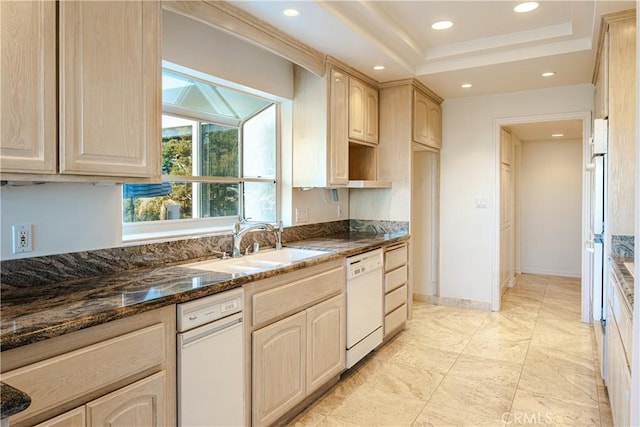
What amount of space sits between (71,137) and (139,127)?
304 mm

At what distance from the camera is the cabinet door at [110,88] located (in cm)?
159

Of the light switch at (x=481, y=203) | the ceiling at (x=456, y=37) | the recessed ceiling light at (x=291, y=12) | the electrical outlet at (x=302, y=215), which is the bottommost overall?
the electrical outlet at (x=302, y=215)

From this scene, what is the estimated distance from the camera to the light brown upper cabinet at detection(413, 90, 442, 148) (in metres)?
4.21

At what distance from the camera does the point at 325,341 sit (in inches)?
107

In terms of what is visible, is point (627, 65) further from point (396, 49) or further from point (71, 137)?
point (71, 137)

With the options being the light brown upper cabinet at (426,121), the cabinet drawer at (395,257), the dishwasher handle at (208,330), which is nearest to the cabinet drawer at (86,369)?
the dishwasher handle at (208,330)

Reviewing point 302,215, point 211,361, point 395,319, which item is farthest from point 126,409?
point 395,319

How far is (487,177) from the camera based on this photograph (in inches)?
183

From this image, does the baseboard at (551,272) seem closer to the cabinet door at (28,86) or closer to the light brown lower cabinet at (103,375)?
the light brown lower cabinet at (103,375)

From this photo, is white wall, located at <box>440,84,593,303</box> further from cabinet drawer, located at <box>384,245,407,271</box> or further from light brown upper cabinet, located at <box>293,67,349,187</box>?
light brown upper cabinet, located at <box>293,67,349,187</box>

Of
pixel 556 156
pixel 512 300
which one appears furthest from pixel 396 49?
pixel 556 156

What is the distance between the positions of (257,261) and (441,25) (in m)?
2.19

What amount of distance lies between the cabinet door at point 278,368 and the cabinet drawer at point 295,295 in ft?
0.20

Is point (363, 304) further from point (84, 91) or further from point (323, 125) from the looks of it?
point (84, 91)
